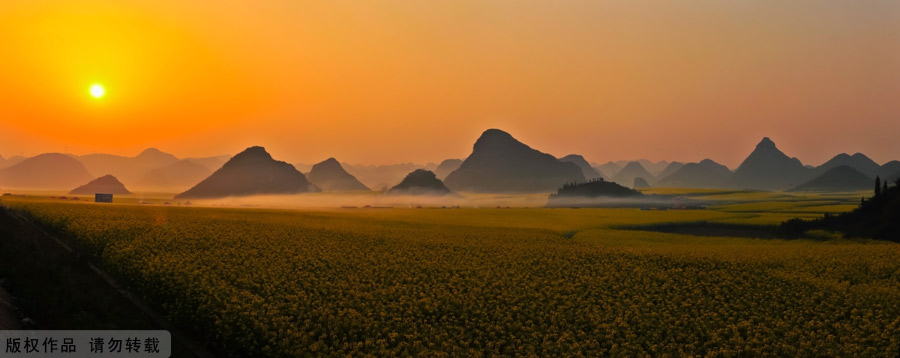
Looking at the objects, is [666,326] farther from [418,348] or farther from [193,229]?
[193,229]

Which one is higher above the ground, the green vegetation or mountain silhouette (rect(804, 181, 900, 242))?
mountain silhouette (rect(804, 181, 900, 242))

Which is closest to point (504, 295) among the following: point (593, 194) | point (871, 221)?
point (871, 221)

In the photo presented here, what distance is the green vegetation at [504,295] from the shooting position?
19766 mm

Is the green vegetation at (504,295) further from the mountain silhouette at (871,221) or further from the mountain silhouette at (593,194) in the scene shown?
the mountain silhouette at (593,194)

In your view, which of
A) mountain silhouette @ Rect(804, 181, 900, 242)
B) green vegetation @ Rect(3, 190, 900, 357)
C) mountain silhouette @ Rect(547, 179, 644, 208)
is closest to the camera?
green vegetation @ Rect(3, 190, 900, 357)

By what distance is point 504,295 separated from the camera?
25125mm

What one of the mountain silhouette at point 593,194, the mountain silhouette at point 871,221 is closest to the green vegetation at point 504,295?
the mountain silhouette at point 871,221

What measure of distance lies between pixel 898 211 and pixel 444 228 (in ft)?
175

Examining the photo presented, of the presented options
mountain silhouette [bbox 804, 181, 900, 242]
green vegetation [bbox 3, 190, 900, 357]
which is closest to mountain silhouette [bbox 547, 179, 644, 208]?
mountain silhouette [bbox 804, 181, 900, 242]

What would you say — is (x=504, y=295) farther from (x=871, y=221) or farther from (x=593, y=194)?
(x=593, y=194)

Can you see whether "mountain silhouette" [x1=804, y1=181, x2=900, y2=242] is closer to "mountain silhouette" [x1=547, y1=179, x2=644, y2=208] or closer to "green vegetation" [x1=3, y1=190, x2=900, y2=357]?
"green vegetation" [x1=3, y1=190, x2=900, y2=357]

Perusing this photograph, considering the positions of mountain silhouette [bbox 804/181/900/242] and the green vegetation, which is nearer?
the green vegetation

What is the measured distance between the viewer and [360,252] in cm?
3669

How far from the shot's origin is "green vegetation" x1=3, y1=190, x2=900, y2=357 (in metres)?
19.8
